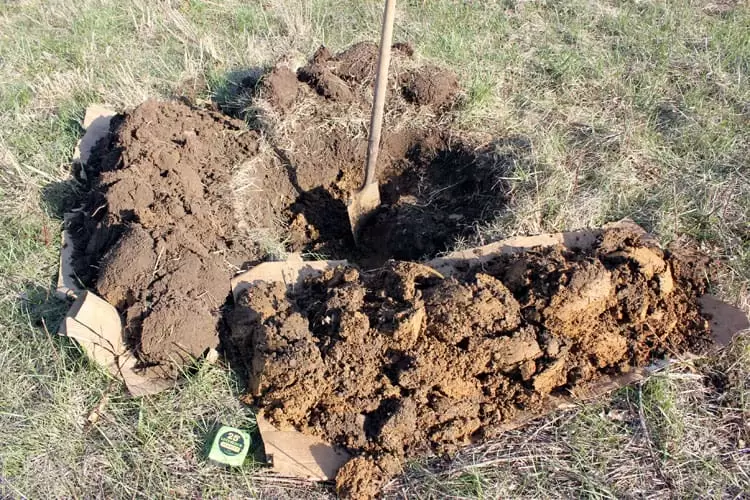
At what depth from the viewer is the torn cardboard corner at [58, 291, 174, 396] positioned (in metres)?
2.28

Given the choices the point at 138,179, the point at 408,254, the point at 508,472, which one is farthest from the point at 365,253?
the point at 508,472

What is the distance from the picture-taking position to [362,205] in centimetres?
332

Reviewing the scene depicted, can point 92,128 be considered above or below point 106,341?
above

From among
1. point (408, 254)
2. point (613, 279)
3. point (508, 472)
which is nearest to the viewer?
point (508, 472)

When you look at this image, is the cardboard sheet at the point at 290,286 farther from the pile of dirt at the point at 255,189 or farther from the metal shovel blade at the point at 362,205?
the metal shovel blade at the point at 362,205

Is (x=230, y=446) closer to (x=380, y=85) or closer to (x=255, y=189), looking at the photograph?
(x=255, y=189)

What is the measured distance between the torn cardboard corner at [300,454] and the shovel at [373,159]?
1427 millimetres

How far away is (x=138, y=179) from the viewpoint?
2.81 meters

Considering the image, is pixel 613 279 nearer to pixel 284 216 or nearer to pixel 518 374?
pixel 518 374

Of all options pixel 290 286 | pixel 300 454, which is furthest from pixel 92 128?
pixel 300 454

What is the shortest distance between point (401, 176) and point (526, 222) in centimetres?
95

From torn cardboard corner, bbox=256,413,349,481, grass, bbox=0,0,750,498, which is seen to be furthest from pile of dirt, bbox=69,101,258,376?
torn cardboard corner, bbox=256,413,349,481

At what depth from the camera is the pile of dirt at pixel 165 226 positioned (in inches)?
93.7

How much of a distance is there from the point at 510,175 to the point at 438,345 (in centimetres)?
138
